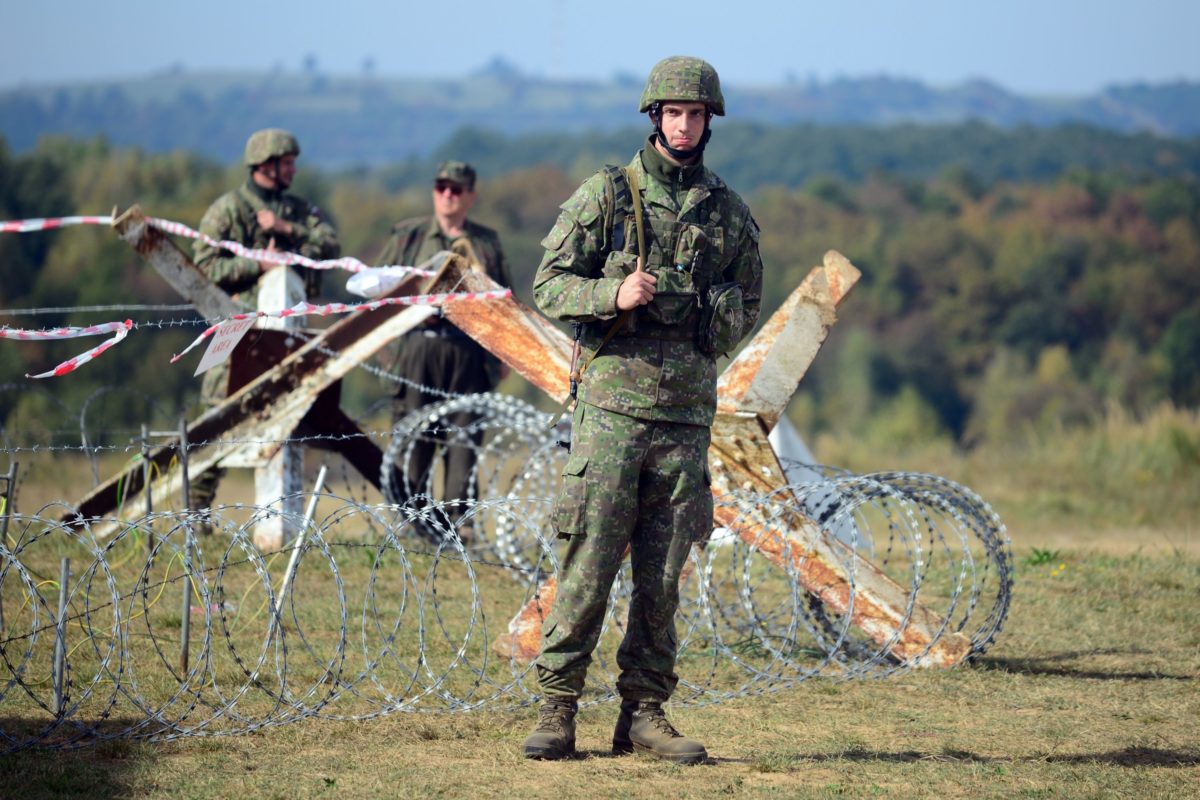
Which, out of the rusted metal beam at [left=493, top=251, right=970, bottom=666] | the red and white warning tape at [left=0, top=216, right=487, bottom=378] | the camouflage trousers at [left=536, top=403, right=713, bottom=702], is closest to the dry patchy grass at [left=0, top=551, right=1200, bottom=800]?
the rusted metal beam at [left=493, top=251, right=970, bottom=666]

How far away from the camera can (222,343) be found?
685 cm

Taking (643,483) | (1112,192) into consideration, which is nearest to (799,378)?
(643,483)

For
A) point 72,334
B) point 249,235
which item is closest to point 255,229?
point 249,235

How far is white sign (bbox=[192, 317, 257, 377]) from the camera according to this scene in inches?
264

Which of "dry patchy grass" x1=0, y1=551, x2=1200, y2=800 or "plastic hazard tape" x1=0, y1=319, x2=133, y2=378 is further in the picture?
"plastic hazard tape" x1=0, y1=319, x2=133, y2=378

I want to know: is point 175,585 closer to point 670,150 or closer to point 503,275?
point 503,275

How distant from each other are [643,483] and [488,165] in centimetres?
15382

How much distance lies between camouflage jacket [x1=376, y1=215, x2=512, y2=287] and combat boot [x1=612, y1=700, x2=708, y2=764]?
5045 mm

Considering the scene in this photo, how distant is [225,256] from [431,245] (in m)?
1.30

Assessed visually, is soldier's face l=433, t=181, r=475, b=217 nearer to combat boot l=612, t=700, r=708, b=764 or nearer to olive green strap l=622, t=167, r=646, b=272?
olive green strap l=622, t=167, r=646, b=272

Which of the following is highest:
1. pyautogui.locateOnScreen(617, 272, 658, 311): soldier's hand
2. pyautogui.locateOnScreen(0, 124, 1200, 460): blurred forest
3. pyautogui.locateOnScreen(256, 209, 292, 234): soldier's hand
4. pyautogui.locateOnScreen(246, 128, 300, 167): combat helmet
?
pyautogui.locateOnScreen(246, 128, 300, 167): combat helmet

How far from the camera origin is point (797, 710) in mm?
6852

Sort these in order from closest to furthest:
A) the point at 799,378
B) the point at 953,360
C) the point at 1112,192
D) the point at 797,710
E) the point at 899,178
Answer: the point at 797,710, the point at 799,378, the point at 953,360, the point at 1112,192, the point at 899,178

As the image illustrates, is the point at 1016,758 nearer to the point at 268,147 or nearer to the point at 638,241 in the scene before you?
the point at 638,241
